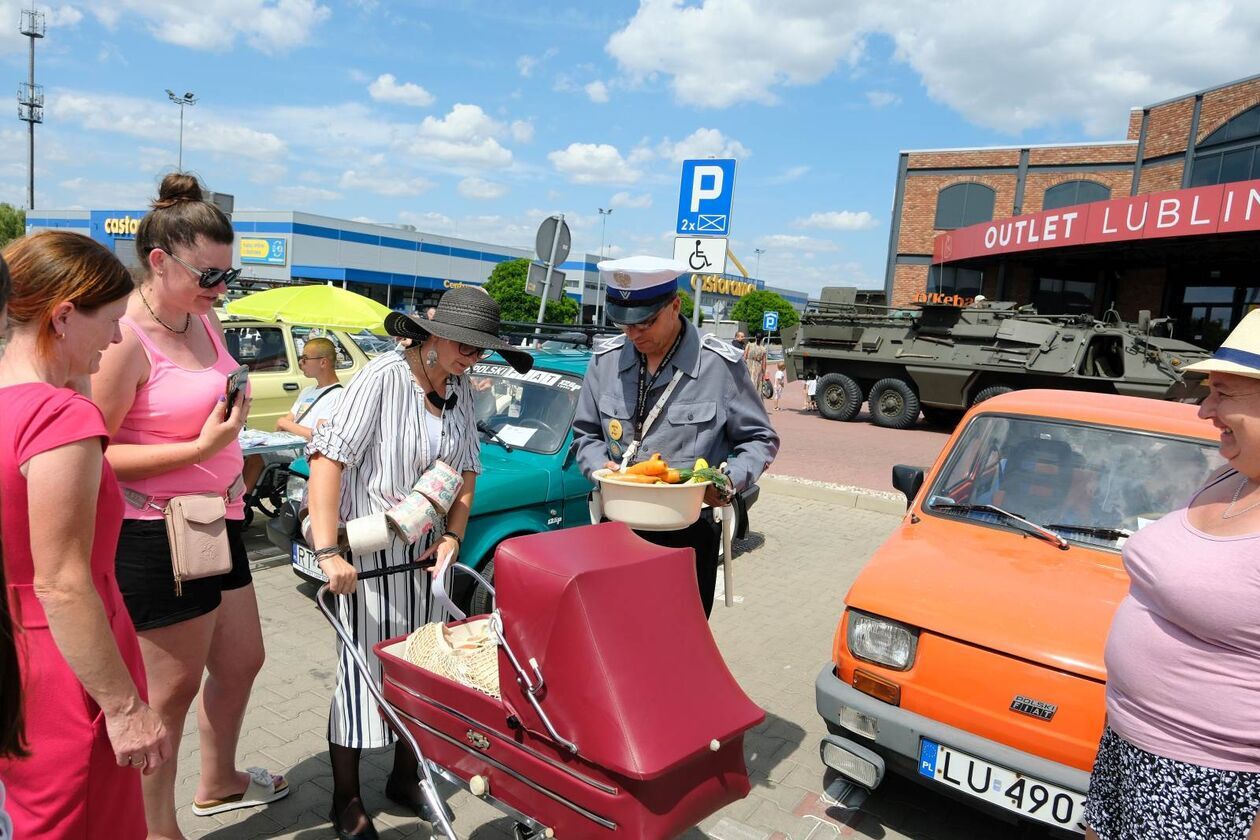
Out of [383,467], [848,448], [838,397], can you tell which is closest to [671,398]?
[383,467]

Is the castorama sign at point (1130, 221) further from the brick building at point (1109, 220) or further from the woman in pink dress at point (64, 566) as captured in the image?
the woman in pink dress at point (64, 566)

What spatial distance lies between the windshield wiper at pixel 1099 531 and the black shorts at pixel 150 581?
327cm

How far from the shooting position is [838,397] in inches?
706

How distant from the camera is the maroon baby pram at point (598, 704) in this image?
5.62 ft

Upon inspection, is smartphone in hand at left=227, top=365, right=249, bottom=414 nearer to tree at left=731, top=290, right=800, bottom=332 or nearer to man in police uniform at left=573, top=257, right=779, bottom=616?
man in police uniform at left=573, top=257, right=779, bottom=616

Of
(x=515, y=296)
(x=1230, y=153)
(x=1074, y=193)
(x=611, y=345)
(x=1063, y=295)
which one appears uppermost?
(x=1230, y=153)

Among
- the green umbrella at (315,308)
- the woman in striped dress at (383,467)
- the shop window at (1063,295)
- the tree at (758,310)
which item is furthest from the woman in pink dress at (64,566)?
the tree at (758,310)

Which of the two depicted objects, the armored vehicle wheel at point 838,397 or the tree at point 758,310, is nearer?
the armored vehicle wheel at point 838,397

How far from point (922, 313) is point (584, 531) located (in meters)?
16.4

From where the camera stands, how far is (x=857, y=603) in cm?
305

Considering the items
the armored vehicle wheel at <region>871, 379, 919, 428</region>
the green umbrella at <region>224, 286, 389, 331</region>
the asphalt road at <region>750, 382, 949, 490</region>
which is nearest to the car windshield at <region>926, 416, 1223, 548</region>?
the asphalt road at <region>750, 382, 949, 490</region>

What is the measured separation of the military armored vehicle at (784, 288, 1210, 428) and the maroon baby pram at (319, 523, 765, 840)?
46.6 ft

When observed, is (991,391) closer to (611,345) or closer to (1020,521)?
(1020,521)

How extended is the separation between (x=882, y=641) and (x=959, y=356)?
46.6 ft
